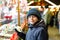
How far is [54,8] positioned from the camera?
2.70m

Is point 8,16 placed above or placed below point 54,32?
above

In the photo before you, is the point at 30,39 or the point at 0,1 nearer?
the point at 30,39

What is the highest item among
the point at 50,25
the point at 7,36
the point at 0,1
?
the point at 0,1

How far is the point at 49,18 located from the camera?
8.99 feet

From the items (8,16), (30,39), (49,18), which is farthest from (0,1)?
(30,39)

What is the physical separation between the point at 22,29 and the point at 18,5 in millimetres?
389

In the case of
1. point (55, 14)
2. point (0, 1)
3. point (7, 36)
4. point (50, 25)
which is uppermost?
point (0, 1)

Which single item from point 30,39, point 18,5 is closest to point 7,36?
point 18,5

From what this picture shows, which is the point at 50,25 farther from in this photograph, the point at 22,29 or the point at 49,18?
the point at 22,29

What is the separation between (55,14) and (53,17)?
2.6 inches

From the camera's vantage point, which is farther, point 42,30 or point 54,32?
point 54,32

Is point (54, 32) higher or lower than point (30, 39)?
lower

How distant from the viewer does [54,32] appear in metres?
2.78

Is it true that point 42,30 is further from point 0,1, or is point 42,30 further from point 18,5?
point 0,1
